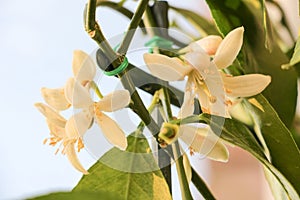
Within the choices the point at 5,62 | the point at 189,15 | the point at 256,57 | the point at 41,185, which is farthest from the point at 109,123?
the point at 5,62

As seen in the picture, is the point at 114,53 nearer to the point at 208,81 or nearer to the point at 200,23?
the point at 208,81

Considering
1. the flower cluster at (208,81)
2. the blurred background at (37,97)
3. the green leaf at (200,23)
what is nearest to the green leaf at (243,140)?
the flower cluster at (208,81)

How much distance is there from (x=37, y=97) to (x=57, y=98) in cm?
119

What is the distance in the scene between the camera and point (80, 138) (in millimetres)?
371

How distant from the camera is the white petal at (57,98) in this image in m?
0.40

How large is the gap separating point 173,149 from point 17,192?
51.2 inches

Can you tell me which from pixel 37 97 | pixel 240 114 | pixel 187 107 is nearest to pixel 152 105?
pixel 187 107

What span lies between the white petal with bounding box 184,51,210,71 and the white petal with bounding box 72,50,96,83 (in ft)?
0.20

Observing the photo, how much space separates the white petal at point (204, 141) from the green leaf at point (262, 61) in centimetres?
9

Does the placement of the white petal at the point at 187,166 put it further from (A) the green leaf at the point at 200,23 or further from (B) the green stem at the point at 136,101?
(A) the green leaf at the point at 200,23

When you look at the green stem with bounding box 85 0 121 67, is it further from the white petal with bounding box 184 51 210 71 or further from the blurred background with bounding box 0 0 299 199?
the blurred background with bounding box 0 0 299 199

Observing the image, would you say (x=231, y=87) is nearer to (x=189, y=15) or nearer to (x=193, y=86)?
(x=193, y=86)

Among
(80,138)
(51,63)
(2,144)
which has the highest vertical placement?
(80,138)

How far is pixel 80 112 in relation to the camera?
37 cm
